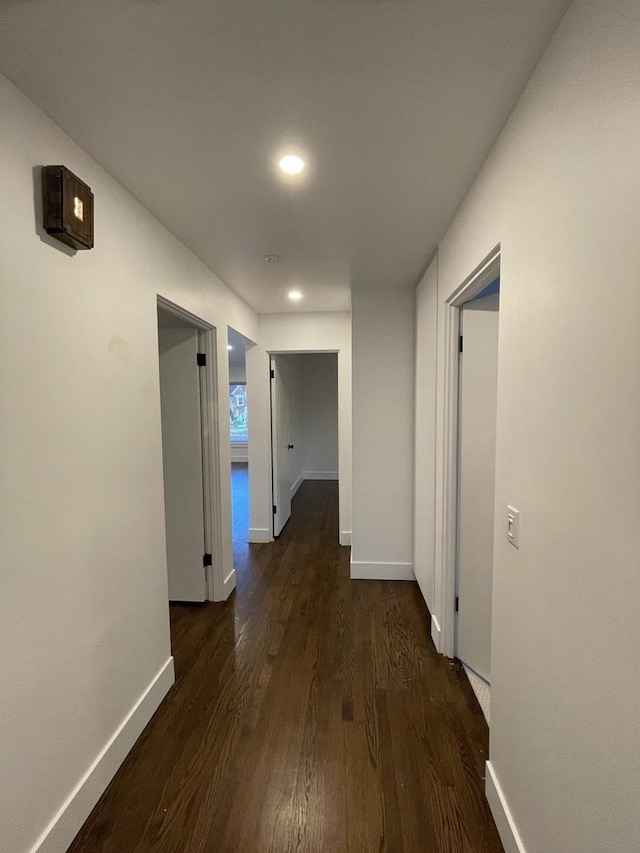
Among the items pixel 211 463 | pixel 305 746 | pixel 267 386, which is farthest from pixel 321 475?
pixel 305 746

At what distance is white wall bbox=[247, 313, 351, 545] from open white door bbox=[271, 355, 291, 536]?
9 cm

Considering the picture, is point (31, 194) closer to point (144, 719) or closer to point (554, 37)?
point (554, 37)

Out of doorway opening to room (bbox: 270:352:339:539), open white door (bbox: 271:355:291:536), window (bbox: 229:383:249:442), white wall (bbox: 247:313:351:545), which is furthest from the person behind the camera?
window (bbox: 229:383:249:442)

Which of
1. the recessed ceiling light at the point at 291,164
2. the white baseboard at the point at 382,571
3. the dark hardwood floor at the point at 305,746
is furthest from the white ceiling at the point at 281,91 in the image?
the white baseboard at the point at 382,571

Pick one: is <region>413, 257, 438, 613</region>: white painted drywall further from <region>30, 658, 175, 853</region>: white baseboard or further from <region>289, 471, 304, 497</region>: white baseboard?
<region>289, 471, 304, 497</region>: white baseboard

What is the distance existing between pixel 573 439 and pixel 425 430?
1849mm

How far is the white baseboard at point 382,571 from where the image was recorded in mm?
3279

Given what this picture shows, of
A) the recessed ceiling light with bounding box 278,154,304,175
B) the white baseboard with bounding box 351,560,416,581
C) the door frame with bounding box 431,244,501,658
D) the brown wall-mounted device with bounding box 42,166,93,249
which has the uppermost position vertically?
the recessed ceiling light with bounding box 278,154,304,175

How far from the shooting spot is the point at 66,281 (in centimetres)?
132

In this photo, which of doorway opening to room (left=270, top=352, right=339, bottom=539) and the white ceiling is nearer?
the white ceiling

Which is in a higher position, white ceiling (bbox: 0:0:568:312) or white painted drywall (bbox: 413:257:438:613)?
white ceiling (bbox: 0:0:568:312)

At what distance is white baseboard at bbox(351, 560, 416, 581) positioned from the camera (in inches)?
129

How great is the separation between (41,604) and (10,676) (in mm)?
189

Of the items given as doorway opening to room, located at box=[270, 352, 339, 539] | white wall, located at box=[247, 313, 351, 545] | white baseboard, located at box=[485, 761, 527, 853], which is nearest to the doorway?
white baseboard, located at box=[485, 761, 527, 853]
